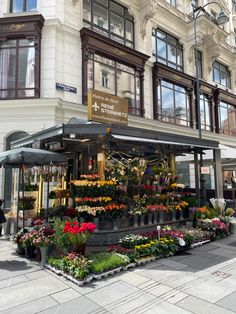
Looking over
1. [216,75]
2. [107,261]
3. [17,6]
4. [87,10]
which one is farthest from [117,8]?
[107,261]

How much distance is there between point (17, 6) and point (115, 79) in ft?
20.3

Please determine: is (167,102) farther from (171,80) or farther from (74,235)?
(74,235)

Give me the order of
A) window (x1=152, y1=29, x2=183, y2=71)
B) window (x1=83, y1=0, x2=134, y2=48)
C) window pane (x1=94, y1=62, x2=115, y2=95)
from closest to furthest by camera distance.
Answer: window pane (x1=94, y1=62, x2=115, y2=95)
window (x1=83, y1=0, x2=134, y2=48)
window (x1=152, y1=29, x2=183, y2=71)

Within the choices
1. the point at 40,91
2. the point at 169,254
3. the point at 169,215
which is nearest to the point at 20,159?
the point at 169,254

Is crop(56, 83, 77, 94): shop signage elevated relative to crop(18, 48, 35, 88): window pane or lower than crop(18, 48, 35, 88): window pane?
lower

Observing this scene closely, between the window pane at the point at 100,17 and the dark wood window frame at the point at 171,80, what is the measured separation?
13.3 feet

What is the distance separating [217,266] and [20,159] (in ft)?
18.2

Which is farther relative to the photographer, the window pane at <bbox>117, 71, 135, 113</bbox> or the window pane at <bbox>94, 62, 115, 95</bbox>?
the window pane at <bbox>117, 71, 135, 113</bbox>

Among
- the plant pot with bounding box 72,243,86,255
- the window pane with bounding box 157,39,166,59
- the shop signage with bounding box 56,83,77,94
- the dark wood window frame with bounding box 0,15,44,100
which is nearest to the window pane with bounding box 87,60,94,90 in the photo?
the shop signage with bounding box 56,83,77,94

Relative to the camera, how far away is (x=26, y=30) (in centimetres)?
1288

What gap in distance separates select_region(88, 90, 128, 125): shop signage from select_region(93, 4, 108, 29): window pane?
25.8 feet

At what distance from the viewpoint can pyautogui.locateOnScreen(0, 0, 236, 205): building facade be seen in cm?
1272

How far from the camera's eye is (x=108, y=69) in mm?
15102

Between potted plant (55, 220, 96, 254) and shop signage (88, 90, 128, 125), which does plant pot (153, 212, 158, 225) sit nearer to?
potted plant (55, 220, 96, 254)
